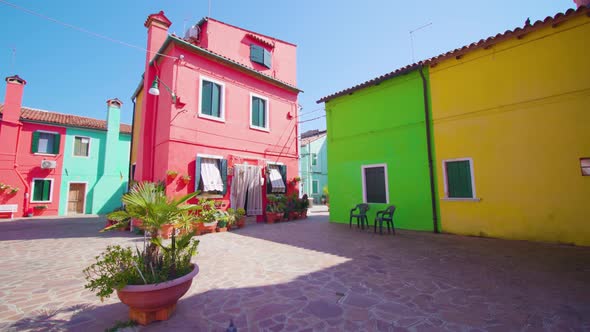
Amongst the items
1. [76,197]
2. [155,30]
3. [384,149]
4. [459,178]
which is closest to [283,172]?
[384,149]

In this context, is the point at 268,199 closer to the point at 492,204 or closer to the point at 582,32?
the point at 492,204

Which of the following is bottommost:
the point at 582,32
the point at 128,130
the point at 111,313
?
the point at 111,313

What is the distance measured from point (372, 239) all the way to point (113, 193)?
753 inches

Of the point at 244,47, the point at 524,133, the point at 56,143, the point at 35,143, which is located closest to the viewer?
the point at 524,133

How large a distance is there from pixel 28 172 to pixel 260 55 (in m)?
15.9

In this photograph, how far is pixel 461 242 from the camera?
6543 mm

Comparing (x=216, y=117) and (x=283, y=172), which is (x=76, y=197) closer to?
(x=216, y=117)

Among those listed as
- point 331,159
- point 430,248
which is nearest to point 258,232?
point 331,159

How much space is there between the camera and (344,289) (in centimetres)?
370

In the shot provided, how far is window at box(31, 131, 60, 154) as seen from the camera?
15.3 metres

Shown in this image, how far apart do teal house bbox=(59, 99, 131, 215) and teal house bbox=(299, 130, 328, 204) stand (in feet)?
50.3

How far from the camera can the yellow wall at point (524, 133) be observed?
6.03 m

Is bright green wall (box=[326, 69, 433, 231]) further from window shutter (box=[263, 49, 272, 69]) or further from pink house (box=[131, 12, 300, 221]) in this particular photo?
window shutter (box=[263, 49, 272, 69])

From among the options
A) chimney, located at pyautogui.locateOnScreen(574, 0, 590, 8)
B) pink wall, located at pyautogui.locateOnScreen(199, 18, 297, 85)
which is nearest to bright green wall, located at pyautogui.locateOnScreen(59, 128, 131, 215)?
pink wall, located at pyautogui.locateOnScreen(199, 18, 297, 85)
